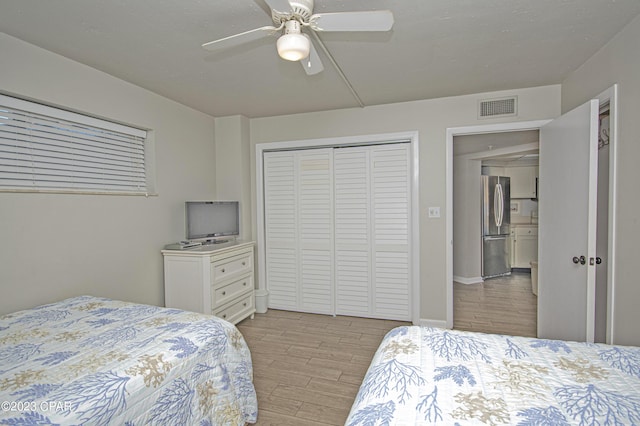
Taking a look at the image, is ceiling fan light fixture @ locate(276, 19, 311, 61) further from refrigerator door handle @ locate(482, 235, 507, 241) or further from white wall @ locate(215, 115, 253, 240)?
refrigerator door handle @ locate(482, 235, 507, 241)

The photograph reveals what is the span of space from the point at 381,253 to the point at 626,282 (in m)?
1.96

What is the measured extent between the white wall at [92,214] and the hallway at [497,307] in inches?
126

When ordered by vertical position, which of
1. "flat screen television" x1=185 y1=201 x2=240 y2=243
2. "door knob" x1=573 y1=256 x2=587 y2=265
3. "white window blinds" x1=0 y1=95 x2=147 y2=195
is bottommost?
"door knob" x1=573 y1=256 x2=587 y2=265

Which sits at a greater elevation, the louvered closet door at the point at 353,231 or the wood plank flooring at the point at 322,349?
the louvered closet door at the point at 353,231

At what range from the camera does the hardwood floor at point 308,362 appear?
199 cm

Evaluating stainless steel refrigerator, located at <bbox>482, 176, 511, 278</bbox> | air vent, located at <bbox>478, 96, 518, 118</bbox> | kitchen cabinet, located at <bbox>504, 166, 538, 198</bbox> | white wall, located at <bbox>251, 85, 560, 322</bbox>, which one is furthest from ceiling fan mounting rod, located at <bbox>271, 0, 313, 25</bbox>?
kitchen cabinet, located at <bbox>504, 166, 538, 198</bbox>

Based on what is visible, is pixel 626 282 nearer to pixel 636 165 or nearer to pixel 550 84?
pixel 636 165

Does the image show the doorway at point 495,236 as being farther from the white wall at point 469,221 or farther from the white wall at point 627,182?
the white wall at point 627,182

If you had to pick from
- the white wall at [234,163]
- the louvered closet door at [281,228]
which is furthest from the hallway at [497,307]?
the white wall at [234,163]

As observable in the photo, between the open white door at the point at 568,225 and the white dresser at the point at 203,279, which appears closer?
the open white door at the point at 568,225

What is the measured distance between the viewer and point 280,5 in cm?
130

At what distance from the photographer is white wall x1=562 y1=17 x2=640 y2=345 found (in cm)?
183

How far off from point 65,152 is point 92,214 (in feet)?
1.59

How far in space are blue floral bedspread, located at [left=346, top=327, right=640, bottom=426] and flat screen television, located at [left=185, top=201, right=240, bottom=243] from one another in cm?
234
